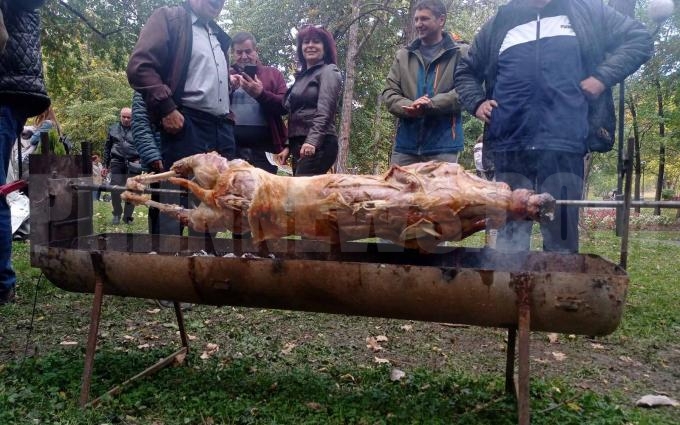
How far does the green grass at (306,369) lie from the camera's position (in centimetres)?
265

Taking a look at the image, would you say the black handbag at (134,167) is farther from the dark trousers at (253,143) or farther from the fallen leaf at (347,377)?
the fallen leaf at (347,377)

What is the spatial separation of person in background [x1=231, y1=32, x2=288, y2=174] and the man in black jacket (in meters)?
2.20

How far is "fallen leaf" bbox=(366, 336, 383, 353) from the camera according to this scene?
3.68 m

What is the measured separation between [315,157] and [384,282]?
2.82 metres

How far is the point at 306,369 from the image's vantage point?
10.7 ft

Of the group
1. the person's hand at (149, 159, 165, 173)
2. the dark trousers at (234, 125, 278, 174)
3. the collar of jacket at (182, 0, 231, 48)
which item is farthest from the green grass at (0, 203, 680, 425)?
the collar of jacket at (182, 0, 231, 48)

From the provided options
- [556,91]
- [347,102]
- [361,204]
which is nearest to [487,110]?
[556,91]

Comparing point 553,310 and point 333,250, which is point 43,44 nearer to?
point 333,250

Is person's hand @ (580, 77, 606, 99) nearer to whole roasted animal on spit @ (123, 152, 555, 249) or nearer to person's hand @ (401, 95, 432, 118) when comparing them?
person's hand @ (401, 95, 432, 118)

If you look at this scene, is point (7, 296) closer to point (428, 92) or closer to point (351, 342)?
point (351, 342)

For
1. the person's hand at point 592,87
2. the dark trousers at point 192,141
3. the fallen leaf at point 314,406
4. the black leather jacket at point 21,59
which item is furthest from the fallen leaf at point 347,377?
the black leather jacket at point 21,59

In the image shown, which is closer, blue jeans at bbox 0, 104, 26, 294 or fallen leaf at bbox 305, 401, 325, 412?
fallen leaf at bbox 305, 401, 325, 412

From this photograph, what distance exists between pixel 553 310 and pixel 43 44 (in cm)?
719

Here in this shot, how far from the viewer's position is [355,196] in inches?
103
